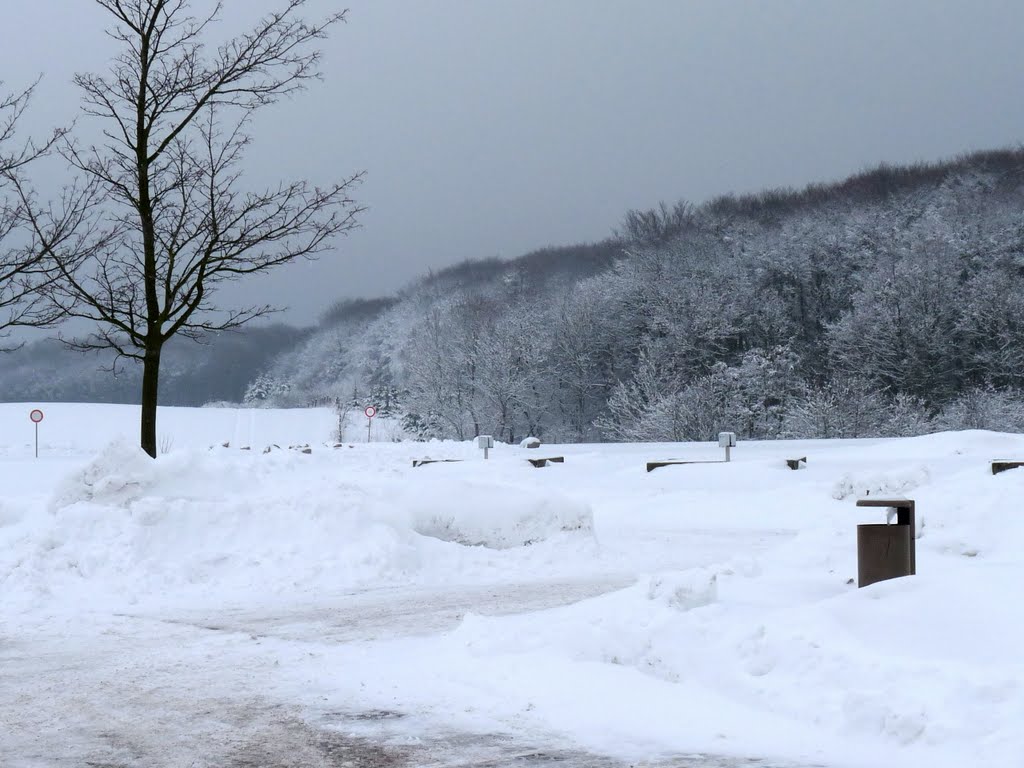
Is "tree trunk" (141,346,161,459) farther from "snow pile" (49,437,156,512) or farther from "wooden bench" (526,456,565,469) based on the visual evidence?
"wooden bench" (526,456,565,469)

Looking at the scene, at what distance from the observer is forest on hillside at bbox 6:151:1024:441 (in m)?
51.9

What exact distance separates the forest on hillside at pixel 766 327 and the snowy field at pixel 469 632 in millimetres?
32925

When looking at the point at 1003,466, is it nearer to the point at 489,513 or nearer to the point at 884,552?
the point at 489,513

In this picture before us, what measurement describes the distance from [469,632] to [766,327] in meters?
56.0

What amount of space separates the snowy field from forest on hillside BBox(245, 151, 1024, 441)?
32.9 metres

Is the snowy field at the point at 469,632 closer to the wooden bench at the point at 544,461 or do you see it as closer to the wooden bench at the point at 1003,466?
the wooden bench at the point at 1003,466

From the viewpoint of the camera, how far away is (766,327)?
6166 cm

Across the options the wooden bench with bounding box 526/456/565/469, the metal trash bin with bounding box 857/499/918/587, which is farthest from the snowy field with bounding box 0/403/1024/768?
the wooden bench with bounding box 526/456/565/469

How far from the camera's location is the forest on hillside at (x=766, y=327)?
5191 centimetres

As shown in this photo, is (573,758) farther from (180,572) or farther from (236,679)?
(180,572)

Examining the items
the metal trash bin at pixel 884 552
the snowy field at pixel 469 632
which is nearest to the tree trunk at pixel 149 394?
the snowy field at pixel 469 632

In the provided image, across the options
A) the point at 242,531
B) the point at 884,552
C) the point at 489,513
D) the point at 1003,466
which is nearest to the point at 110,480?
the point at 242,531

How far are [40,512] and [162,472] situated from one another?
1.45m

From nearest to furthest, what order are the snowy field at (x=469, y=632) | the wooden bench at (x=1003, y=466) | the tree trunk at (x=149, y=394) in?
the snowy field at (x=469, y=632) → the tree trunk at (x=149, y=394) → the wooden bench at (x=1003, y=466)
